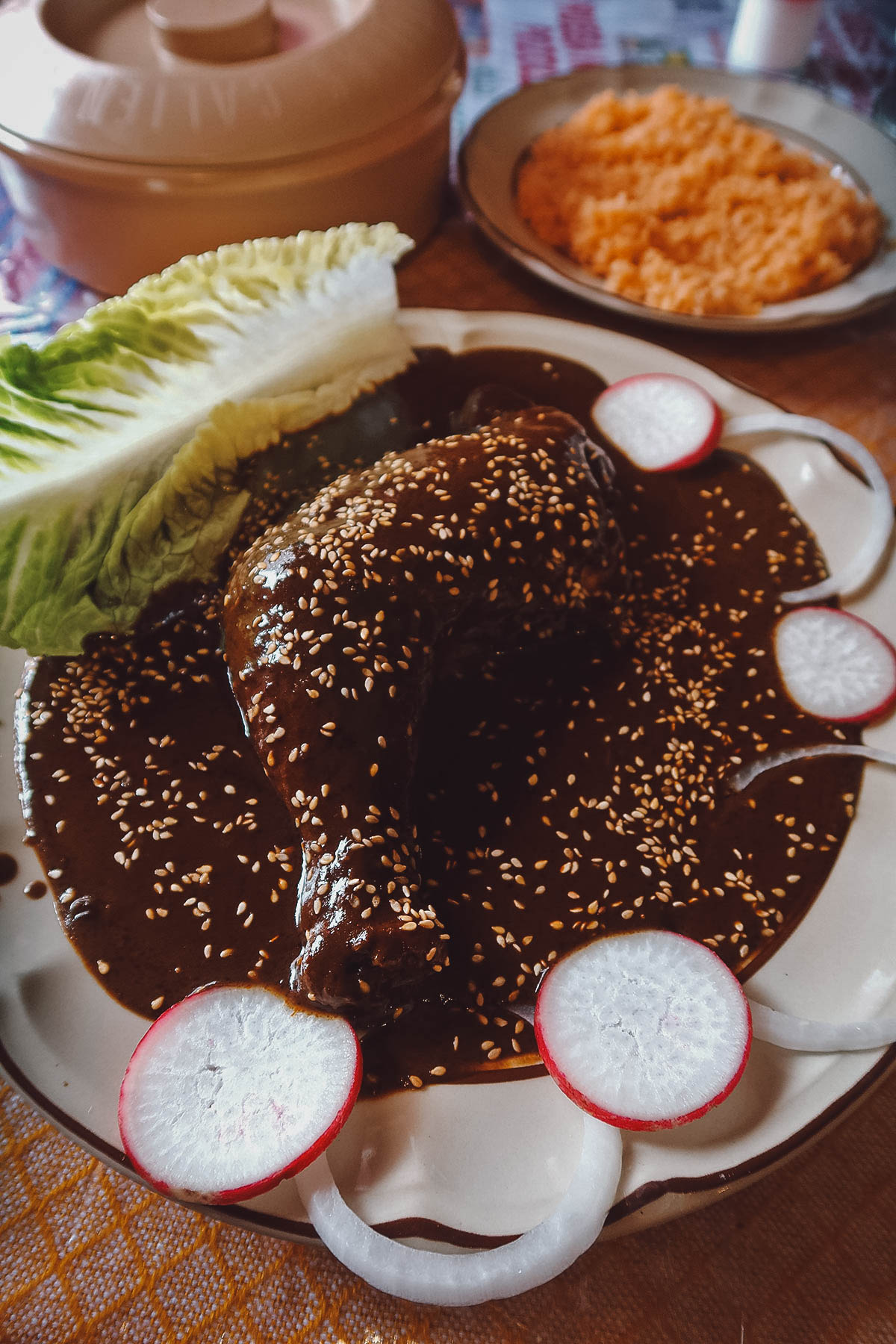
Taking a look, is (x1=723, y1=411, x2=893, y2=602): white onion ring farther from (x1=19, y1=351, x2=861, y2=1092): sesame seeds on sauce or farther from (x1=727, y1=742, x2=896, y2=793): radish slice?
(x1=727, y1=742, x2=896, y2=793): radish slice

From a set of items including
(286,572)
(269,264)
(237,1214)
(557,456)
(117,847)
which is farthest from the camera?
(269,264)

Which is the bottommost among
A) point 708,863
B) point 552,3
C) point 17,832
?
→ point 17,832

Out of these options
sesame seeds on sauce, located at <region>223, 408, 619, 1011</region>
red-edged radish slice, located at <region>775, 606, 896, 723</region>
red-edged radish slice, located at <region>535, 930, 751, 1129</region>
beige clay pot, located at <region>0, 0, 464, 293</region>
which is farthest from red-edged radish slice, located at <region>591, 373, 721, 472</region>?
red-edged radish slice, located at <region>535, 930, 751, 1129</region>

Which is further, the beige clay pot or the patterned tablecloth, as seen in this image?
the beige clay pot

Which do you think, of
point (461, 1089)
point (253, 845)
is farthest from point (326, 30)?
point (461, 1089)

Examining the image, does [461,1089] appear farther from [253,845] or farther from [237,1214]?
[253,845]

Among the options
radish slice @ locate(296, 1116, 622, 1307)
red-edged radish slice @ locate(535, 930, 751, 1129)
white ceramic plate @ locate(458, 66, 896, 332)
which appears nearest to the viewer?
radish slice @ locate(296, 1116, 622, 1307)

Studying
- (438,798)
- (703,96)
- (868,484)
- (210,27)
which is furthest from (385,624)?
(703,96)
